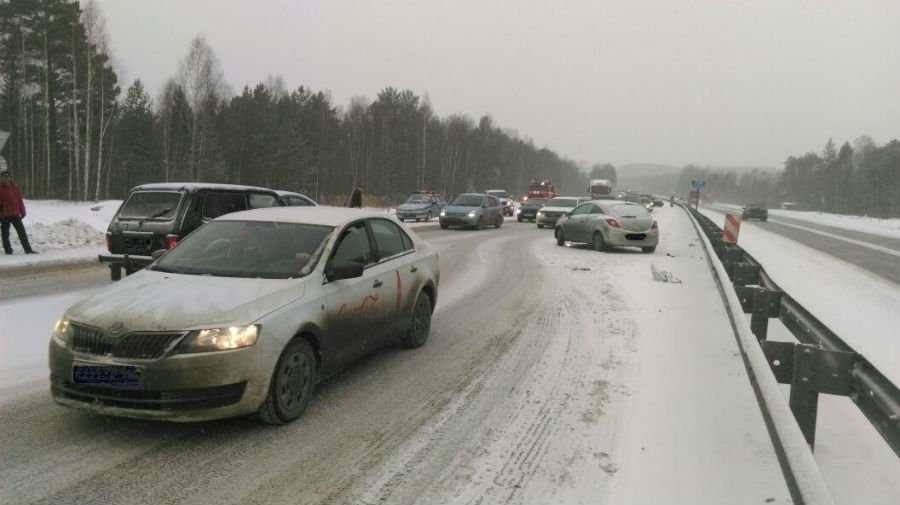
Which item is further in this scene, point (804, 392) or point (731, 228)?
point (731, 228)

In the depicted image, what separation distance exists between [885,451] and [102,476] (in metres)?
5.27

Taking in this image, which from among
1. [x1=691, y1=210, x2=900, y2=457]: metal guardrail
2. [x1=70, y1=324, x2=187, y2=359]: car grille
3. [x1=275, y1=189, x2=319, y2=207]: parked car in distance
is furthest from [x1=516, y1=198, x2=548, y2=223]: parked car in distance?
[x1=70, y1=324, x2=187, y2=359]: car grille

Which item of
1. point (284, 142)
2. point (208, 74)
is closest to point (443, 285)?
point (208, 74)

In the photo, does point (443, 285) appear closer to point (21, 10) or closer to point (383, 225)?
point (383, 225)

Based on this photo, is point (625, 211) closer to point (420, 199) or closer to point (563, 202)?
point (563, 202)

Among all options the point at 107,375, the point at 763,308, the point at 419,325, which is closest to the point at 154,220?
the point at 419,325

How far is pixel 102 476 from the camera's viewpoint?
3.49m

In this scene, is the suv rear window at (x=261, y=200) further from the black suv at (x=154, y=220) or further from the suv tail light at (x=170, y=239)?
the suv tail light at (x=170, y=239)

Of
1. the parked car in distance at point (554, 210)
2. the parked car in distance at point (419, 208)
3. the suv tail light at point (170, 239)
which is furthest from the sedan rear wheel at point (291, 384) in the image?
the parked car in distance at point (419, 208)

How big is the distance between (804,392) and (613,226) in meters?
13.8

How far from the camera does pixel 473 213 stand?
26234 mm

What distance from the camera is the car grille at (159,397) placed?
12.4ft

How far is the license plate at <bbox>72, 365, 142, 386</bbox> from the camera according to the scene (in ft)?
12.3

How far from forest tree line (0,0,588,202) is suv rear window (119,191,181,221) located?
115 feet
